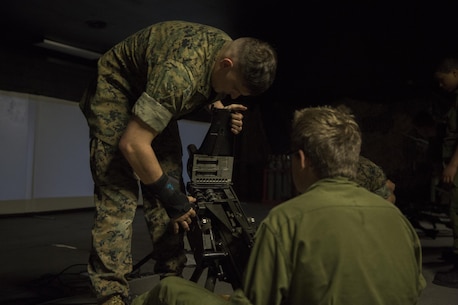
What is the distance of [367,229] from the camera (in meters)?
0.83

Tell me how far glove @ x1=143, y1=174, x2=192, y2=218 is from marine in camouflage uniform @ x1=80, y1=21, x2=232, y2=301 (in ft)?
0.56

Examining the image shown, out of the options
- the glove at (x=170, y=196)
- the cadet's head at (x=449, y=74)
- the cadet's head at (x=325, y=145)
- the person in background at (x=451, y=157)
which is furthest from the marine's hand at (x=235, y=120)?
the cadet's head at (x=449, y=74)

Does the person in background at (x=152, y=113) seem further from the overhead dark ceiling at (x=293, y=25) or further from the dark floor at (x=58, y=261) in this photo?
the overhead dark ceiling at (x=293, y=25)

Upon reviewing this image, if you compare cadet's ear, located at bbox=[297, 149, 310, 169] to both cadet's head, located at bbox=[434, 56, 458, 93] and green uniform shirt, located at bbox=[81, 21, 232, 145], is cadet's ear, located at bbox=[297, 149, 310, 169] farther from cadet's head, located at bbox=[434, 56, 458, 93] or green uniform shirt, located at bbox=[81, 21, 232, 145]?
Result: cadet's head, located at bbox=[434, 56, 458, 93]

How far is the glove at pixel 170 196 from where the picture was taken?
130 cm

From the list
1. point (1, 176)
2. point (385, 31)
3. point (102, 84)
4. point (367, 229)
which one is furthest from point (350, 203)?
point (1, 176)

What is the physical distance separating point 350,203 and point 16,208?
4.65 metres

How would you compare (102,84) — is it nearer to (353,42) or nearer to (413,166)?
(353,42)

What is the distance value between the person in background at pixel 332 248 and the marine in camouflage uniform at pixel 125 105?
0.55 m

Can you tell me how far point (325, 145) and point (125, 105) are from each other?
85 centimetres

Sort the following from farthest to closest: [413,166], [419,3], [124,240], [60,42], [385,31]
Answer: [413,166] → [60,42] → [385,31] → [419,3] → [124,240]

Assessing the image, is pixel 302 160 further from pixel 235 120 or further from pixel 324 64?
pixel 324 64

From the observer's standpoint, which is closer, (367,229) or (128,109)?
(367,229)

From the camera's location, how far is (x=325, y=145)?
0.89 metres
